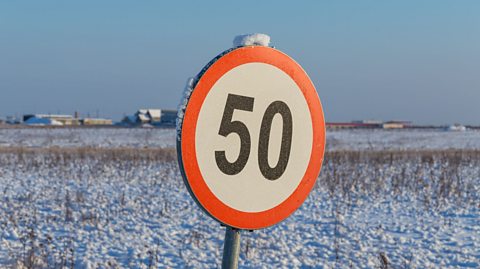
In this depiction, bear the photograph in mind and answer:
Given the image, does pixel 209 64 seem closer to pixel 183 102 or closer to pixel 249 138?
pixel 183 102

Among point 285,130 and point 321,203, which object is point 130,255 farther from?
point 285,130

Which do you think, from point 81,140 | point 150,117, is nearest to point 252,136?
point 81,140

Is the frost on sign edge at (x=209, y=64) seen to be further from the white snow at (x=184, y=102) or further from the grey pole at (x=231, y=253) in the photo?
the grey pole at (x=231, y=253)

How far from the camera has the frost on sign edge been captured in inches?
61.1

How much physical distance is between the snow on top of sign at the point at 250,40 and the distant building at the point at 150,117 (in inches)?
3284

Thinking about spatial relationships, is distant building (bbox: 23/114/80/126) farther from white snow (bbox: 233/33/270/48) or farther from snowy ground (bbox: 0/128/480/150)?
white snow (bbox: 233/33/270/48)

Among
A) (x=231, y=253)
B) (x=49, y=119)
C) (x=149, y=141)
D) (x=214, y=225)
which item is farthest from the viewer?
(x=49, y=119)

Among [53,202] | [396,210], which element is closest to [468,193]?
[396,210]

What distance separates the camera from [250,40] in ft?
5.34

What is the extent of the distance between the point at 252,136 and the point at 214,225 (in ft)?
19.3

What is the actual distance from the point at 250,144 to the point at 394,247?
5.29 meters

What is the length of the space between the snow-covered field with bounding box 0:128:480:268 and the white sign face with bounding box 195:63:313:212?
4098 millimetres

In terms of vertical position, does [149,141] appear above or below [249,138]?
below

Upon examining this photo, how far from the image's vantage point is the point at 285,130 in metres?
1.71
